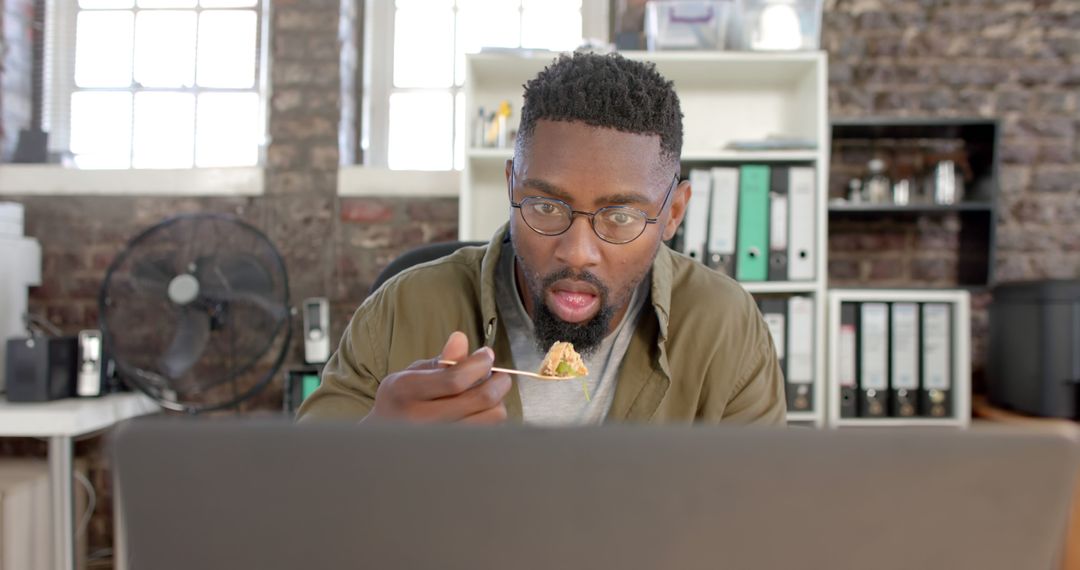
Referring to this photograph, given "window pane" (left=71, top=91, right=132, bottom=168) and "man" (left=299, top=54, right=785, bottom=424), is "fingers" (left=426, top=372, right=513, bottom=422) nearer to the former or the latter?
"man" (left=299, top=54, right=785, bottom=424)

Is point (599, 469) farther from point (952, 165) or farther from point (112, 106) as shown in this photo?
point (112, 106)

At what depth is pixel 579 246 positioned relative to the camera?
1056mm

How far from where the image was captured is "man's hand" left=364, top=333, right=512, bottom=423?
2.27 feet

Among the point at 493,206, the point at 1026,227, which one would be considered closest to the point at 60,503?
the point at 493,206

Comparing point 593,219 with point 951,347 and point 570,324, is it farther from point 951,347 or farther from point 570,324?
point 951,347

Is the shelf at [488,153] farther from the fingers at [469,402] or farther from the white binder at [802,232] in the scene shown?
the fingers at [469,402]

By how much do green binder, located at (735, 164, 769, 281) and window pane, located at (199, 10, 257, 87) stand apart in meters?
1.83

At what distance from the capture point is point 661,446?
0.34 meters

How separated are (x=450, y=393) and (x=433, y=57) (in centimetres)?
238

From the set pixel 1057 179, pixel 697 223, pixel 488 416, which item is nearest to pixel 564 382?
pixel 488 416

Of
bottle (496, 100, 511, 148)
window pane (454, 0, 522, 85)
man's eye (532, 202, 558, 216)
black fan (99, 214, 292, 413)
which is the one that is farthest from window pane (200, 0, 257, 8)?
man's eye (532, 202, 558, 216)

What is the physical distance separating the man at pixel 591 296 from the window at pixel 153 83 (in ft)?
6.26

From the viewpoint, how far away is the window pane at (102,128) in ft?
9.34

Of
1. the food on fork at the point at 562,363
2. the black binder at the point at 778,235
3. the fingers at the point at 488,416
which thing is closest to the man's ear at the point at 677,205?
the food on fork at the point at 562,363
